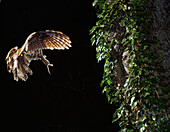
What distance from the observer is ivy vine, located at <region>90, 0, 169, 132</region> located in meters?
1.60

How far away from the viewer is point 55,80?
3193 mm

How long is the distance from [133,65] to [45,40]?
27.0 inches

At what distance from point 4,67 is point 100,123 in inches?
56.0

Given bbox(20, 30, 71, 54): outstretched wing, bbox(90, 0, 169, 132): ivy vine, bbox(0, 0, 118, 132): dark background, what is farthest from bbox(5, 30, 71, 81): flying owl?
bbox(0, 0, 118, 132): dark background

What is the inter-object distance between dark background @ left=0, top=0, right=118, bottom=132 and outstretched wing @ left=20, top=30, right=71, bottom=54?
4.04 ft

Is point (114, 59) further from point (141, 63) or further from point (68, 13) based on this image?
point (68, 13)

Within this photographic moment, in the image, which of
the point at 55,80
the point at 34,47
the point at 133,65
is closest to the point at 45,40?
the point at 34,47

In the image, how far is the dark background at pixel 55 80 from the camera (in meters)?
2.92

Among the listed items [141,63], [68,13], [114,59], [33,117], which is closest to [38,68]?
[33,117]

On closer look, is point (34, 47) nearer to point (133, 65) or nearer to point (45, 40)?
point (45, 40)

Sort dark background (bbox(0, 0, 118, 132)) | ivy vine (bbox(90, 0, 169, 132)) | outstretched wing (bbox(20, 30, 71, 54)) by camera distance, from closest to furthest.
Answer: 1. ivy vine (bbox(90, 0, 169, 132))
2. outstretched wing (bbox(20, 30, 71, 54))
3. dark background (bbox(0, 0, 118, 132))

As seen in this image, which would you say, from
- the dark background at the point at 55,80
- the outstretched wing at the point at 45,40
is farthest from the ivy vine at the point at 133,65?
the dark background at the point at 55,80

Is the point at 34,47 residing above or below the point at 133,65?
above

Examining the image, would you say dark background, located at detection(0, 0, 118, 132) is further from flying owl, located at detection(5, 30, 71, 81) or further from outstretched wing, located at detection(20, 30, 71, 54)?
outstretched wing, located at detection(20, 30, 71, 54)
